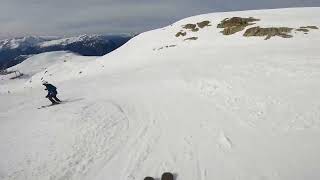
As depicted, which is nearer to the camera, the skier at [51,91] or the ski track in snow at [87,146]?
the ski track in snow at [87,146]

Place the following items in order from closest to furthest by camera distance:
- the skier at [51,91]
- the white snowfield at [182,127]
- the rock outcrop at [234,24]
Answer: the white snowfield at [182,127]
the skier at [51,91]
the rock outcrop at [234,24]

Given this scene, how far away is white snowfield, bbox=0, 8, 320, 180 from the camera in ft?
45.2

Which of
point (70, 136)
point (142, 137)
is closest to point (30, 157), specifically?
point (70, 136)

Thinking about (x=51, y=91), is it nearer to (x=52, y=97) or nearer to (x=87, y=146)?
(x=52, y=97)

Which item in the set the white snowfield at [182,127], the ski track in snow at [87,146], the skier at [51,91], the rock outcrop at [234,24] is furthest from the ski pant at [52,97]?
the rock outcrop at [234,24]

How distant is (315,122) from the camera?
1669 centimetres

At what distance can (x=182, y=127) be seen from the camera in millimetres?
17828

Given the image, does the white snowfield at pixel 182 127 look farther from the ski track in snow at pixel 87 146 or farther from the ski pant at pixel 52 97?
the ski pant at pixel 52 97


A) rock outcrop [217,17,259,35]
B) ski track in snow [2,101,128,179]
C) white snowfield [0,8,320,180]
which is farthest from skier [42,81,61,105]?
rock outcrop [217,17,259,35]

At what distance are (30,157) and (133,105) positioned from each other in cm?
871

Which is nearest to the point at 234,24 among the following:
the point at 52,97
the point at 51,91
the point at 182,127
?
the point at 52,97

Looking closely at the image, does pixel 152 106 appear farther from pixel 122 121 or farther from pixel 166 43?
pixel 166 43

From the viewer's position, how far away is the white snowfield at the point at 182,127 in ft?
45.2

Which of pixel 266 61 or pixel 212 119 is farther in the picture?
pixel 266 61
